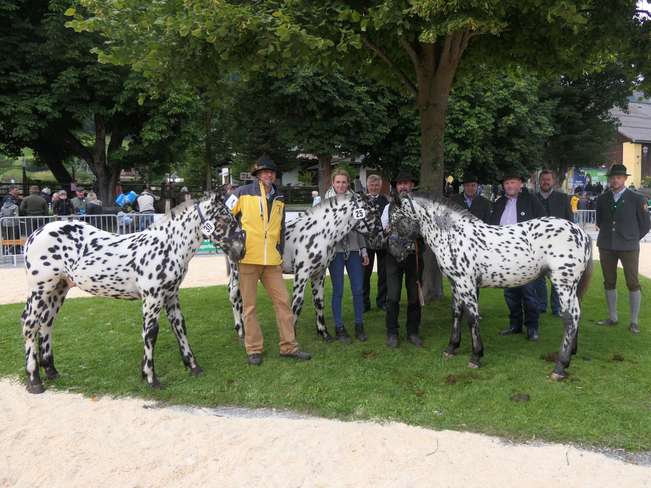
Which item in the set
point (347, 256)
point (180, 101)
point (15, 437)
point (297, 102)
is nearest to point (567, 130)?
point (297, 102)

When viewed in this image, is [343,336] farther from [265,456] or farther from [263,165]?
[265,456]

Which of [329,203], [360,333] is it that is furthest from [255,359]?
[329,203]

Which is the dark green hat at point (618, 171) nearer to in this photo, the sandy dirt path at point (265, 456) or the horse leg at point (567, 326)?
the horse leg at point (567, 326)

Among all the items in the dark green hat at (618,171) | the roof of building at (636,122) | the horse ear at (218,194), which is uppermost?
the roof of building at (636,122)

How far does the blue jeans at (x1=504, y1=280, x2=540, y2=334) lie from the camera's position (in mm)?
6508

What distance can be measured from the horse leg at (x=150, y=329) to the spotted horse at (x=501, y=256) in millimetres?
2850

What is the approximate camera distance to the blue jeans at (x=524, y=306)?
6508 millimetres

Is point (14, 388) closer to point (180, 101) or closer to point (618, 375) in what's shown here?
point (618, 375)

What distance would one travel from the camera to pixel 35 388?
5148 mm

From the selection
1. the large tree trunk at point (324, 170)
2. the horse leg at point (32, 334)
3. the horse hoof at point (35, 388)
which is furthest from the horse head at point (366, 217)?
the large tree trunk at point (324, 170)

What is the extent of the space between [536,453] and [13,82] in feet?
72.5

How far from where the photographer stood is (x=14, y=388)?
5277 millimetres

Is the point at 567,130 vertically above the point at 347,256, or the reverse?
the point at 567,130

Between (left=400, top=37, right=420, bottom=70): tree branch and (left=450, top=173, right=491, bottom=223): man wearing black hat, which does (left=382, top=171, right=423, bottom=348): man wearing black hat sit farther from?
(left=400, top=37, right=420, bottom=70): tree branch
